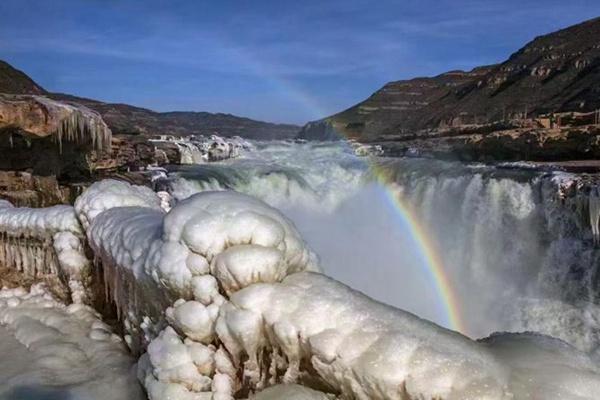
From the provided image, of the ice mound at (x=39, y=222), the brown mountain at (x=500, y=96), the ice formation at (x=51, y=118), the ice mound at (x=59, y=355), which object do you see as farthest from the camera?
the brown mountain at (x=500, y=96)

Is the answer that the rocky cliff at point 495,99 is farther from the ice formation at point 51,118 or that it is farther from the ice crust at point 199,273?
the ice crust at point 199,273

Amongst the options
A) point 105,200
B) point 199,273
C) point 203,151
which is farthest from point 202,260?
point 203,151

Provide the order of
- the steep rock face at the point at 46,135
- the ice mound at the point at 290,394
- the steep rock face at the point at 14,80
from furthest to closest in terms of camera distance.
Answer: the steep rock face at the point at 14,80
the steep rock face at the point at 46,135
the ice mound at the point at 290,394

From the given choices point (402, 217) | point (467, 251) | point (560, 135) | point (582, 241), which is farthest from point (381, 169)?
point (582, 241)

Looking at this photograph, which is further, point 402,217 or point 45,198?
point 402,217

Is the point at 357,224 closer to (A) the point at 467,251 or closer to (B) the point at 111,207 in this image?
(A) the point at 467,251

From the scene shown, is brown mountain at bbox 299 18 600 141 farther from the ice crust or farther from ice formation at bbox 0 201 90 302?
the ice crust

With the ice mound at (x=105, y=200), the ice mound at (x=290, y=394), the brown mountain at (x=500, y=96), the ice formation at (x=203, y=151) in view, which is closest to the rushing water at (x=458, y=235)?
the ice formation at (x=203, y=151)

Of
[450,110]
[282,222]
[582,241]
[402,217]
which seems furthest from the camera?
[450,110]
